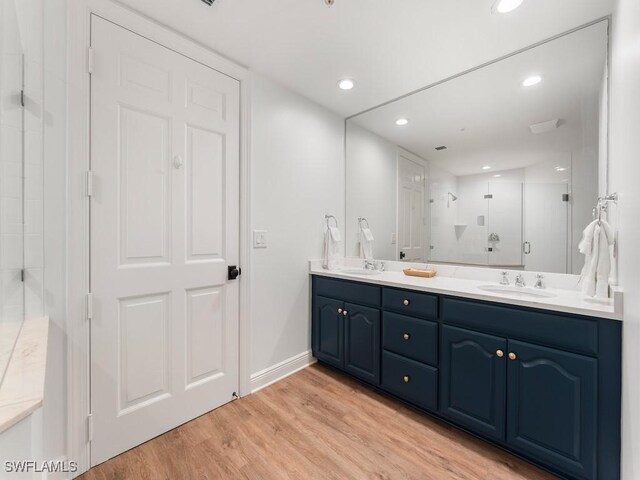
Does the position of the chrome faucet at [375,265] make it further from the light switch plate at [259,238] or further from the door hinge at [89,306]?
the door hinge at [89,306]

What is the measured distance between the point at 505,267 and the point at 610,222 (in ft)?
1.99

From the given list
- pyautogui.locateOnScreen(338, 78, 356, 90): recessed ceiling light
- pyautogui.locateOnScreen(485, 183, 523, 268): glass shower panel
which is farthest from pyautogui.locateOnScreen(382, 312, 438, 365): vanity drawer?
pyautogui.locateOnScreen(338, 78, 356, 90): recessed ceiling light

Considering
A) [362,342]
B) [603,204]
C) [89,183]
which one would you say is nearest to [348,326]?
[362,342]

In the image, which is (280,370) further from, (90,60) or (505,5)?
(505,5)

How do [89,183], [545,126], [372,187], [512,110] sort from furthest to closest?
[372,187] < [512,110] < [545,126] < [89,183]

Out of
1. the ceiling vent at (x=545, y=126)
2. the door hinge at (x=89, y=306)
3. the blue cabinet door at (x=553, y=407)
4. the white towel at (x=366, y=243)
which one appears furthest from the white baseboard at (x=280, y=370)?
the ceiling vent at (x=545, y=126)

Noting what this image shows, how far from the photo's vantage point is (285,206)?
7.72ft

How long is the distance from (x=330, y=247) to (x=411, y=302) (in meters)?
0.98

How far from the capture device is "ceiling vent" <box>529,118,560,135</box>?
176cm

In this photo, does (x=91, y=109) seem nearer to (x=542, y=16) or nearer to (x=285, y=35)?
(x=285, y=35)

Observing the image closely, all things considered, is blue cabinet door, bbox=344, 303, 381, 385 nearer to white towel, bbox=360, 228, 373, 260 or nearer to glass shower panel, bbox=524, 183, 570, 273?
white towel, bbox=360, 228, 373, 260

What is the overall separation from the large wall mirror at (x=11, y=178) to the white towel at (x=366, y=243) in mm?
2302

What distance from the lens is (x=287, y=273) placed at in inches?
94.0

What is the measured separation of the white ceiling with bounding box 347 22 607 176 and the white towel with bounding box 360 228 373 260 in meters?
0.84
